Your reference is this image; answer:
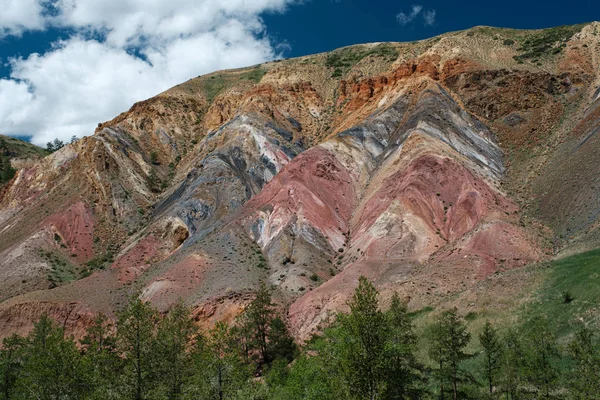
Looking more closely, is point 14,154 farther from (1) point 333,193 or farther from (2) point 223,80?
(1) point 333,193

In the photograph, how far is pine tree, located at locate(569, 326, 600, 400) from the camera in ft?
60.0

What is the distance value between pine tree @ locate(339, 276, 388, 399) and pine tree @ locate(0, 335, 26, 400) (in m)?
25.8

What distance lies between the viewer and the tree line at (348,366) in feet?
62.5

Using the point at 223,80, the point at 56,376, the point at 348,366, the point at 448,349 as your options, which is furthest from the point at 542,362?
the point at 223,80

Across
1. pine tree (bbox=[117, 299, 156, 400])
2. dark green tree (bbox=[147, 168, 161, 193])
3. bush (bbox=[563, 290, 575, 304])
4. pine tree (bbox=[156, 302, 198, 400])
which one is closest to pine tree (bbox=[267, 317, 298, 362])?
pine tree (bbox=[156, 302, 198, 400])

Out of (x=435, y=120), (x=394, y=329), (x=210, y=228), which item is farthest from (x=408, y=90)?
(x=394, y=329)

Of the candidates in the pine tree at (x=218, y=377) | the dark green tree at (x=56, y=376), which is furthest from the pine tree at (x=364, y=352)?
the dark green tree at (x=56, y=376)

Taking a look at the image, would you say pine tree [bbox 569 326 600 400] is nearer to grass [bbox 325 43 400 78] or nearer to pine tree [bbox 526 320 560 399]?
pine tree [bbox 526 320 560 399]

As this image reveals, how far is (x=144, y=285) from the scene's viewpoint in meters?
53.1

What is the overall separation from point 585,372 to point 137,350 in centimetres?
1969

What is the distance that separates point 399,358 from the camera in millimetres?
22203

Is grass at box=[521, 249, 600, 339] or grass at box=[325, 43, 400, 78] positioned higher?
grass at box=[325, 43, 400, 78]

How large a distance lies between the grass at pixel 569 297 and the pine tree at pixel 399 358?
9.35 m

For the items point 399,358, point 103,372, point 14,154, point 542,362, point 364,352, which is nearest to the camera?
point 364,352
